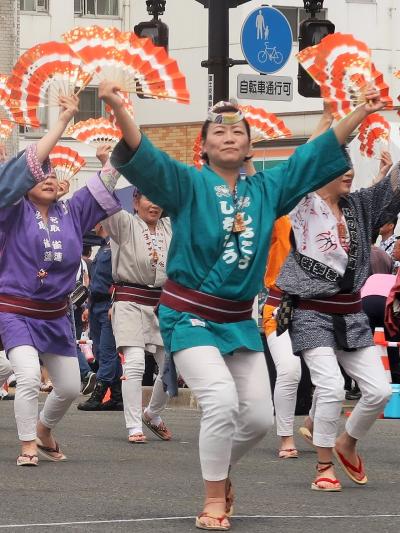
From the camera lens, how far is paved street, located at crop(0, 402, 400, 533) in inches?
258

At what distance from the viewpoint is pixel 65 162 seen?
1083 cm

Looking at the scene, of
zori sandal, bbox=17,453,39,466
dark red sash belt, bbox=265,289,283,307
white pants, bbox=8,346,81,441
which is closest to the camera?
zori sandal, bbox=17,453,39,466

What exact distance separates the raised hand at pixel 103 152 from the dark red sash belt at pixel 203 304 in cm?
327

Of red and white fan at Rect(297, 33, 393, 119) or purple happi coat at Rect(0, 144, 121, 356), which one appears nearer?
red and white fan at Rect(297, 33, 393, 119)

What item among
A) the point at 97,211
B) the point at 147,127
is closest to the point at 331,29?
the point at 97,211

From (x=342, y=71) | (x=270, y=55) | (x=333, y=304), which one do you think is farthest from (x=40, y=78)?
(x=270, y=55)

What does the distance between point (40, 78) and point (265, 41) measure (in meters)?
4.79

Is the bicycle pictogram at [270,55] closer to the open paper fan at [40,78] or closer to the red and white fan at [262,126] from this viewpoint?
the red and white fan at [262,126]

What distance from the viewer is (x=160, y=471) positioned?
8.69m

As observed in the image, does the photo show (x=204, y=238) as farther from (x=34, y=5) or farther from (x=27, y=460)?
(x=34, y=5)

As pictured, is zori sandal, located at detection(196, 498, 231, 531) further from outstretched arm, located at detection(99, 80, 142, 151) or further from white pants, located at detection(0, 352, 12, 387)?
white pants, located at detection(0, 352, 12, 387)

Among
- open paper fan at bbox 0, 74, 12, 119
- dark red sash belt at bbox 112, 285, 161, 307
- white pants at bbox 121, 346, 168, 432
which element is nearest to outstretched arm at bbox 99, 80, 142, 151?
open paper fan at bbox 0, 74, 12, 119

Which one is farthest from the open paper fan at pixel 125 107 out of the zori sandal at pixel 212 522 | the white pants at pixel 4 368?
the white pants at pixel 4 368

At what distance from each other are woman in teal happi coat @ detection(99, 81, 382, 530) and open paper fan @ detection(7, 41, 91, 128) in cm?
191
